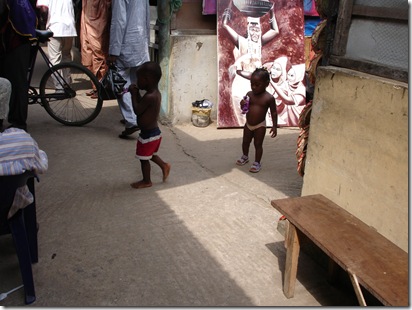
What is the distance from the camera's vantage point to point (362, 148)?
8.89ft

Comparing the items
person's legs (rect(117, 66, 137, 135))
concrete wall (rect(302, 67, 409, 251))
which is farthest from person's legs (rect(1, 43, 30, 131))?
concrete wall (rect(302, 67, 409, 251))

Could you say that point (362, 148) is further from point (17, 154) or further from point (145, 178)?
point (145, 178)

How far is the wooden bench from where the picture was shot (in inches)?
83.7

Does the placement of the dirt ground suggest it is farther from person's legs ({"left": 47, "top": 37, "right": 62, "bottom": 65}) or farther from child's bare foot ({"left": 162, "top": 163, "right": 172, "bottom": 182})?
person's legs ({"left": 47, "top": 37, "right": 62, "bottom": 65})

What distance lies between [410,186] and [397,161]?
0.50ft

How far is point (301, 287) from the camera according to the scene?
3.02 m

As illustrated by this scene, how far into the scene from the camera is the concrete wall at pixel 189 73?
6.23 m

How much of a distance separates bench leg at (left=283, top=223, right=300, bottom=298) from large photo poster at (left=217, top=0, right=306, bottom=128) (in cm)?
368

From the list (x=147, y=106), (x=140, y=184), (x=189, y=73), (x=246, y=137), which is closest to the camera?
(x=147, y=106)

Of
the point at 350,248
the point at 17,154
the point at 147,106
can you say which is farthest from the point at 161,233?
the point at 350,248

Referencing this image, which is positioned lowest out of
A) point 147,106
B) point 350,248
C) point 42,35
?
point 350,248

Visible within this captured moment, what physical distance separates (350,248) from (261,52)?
4.50 meters

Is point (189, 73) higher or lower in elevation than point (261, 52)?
lower

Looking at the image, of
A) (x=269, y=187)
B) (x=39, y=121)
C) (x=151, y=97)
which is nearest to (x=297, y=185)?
(x=269, y=187)
